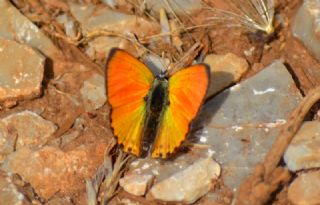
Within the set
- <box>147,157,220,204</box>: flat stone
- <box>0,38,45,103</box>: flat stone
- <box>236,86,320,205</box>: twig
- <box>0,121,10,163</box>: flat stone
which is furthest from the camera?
<box>0,38,45,103</box>: flat stone

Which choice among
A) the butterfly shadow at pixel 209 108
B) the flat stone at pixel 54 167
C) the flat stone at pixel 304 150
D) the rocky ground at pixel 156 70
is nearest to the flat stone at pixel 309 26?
the rocky ground at pixel 156 70

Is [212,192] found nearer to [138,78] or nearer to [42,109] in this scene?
[138,78]

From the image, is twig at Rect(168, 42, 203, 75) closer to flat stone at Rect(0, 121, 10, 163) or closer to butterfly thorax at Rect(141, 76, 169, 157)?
butterfly thorax at Rect(141, 76, 169, 157)

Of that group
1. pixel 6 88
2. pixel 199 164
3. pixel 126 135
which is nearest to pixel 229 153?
pixel 199 164

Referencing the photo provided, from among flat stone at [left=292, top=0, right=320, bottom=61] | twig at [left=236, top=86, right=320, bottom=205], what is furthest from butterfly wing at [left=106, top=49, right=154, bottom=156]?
flat stone at [left=292, top=0, right=320, bottom=61]

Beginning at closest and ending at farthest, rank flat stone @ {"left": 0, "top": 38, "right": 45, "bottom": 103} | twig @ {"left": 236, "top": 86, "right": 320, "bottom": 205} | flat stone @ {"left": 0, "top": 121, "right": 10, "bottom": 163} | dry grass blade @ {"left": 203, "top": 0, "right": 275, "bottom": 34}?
twig @ {"left": 236, "top": 86, "right": 320, "bottom": 205} < flat stone @ {"left": 0, "top": 121, "right": 10, "bottom": 163} < flat stone @ {"left": 0, "top": 38, "right": 45, "bottom": 103} < dry grass blade @ {"left": 203, "top": 0, "right": 275, "bottom": 34}

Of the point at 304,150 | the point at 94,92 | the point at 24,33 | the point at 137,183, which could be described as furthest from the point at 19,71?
the point at 304,150

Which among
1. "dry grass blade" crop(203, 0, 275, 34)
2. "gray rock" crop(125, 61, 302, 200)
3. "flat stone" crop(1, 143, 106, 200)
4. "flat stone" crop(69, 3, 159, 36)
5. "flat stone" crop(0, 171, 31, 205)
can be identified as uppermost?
"dry grass blade" crop(203, 0, 275, 34)
